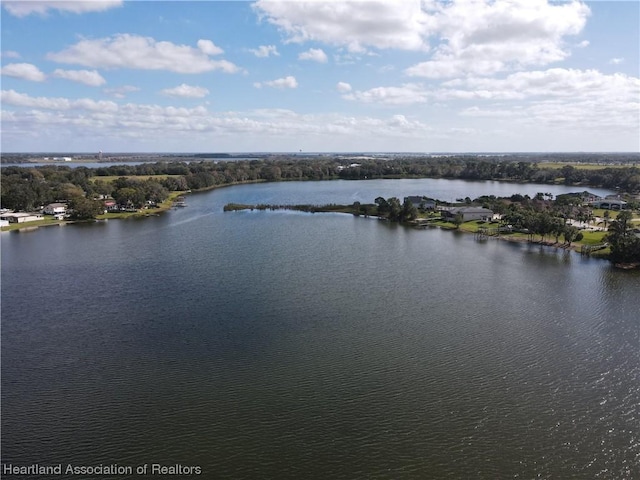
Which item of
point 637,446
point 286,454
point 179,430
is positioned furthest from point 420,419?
point 179,430

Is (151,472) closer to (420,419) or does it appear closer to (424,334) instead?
(420,419)

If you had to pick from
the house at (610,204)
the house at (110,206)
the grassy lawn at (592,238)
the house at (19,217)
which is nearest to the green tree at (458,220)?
the grassy lawn at (592,238)

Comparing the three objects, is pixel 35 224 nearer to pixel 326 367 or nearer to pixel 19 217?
pixel 19 217

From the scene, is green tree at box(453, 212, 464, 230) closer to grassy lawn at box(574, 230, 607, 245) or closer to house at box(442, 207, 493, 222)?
house at box(442, 207, 493, 222)

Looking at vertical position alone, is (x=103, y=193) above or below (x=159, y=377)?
above

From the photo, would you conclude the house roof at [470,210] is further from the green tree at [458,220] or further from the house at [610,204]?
the house at [610,204]

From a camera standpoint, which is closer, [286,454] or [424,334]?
[286,454]

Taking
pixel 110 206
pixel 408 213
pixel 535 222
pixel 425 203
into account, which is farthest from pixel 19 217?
pixel 535 222
